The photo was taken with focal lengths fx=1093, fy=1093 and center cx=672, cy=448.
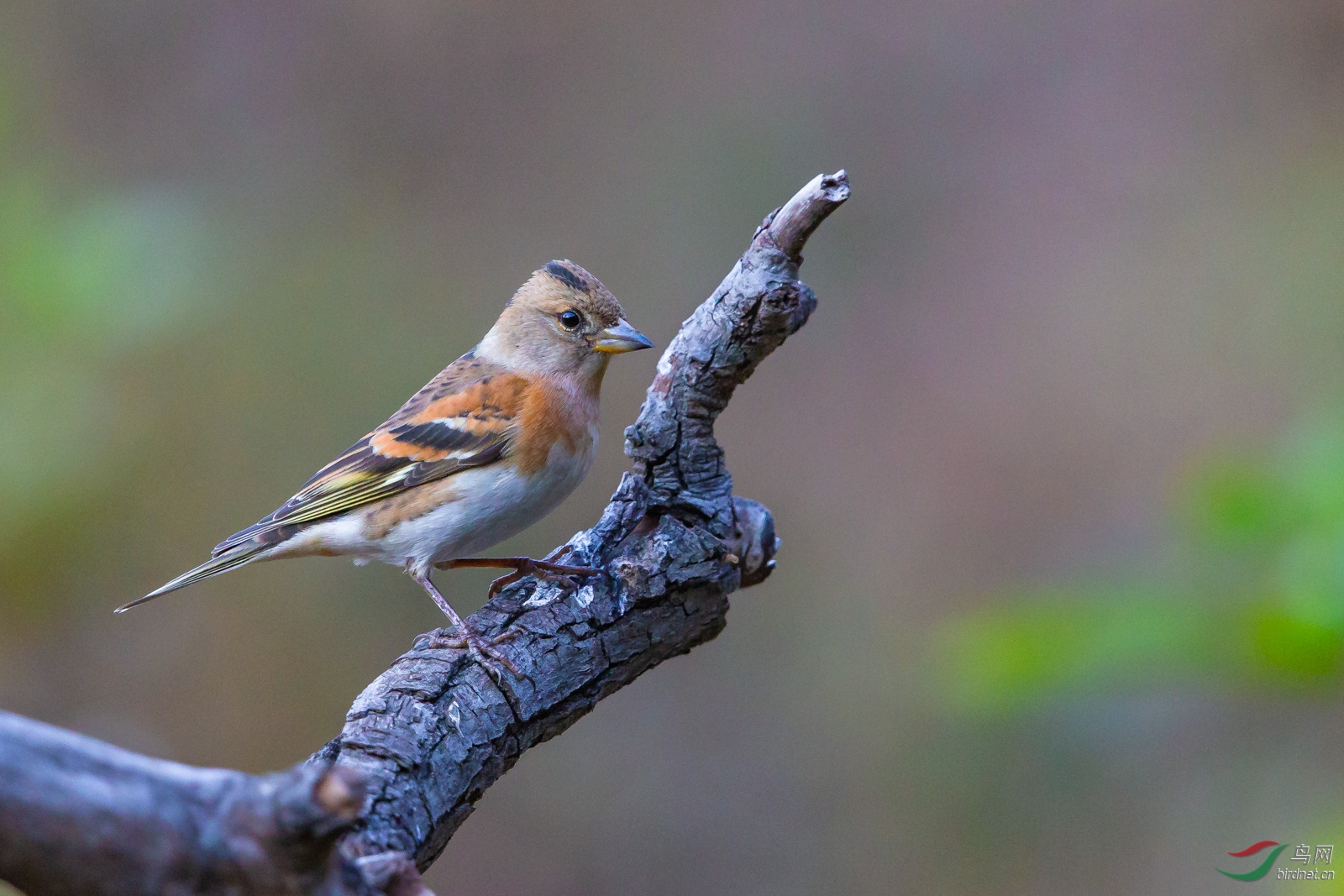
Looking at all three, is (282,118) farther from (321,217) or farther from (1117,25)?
(1117,25)

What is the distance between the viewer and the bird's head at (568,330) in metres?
4.48

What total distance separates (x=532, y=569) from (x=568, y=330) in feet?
4.00

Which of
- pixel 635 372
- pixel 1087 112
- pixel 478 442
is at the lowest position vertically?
pixel 478 442

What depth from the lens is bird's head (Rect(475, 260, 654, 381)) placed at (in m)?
4.48

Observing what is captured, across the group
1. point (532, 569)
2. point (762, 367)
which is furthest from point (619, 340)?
point (762, 367)

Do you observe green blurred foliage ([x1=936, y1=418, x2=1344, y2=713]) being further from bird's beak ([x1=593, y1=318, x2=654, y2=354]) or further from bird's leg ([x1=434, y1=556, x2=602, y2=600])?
bird's beak ([x1=593, y1=318, x2=654, y2=354])

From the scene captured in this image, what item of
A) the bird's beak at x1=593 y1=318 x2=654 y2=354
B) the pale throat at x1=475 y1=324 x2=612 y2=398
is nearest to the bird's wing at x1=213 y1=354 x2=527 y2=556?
the pale throat at x1=475 y1=324 x2=612 y2=398

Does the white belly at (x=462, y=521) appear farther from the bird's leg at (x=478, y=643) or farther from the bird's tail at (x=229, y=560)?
the bird's leg at (x=478, y=643)

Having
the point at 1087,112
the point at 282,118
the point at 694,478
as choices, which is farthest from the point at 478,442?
the point at 1087,112

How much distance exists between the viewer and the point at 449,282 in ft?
23.8

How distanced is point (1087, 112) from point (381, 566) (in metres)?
6.06

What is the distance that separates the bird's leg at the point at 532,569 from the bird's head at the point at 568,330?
0.82m

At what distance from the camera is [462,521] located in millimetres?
3947

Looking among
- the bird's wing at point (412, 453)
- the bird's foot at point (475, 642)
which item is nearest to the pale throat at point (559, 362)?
the bird's wing at point (412, 453)
